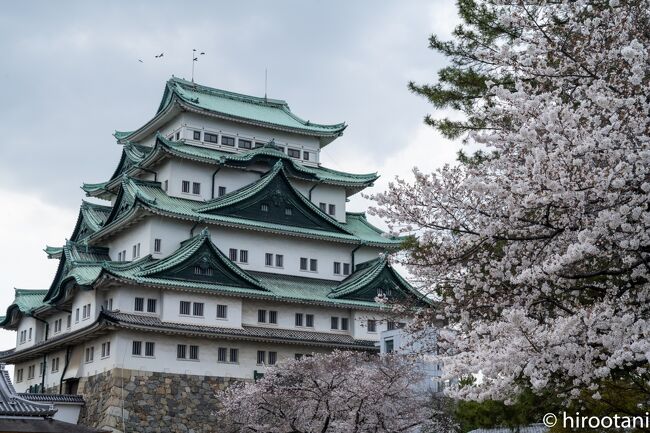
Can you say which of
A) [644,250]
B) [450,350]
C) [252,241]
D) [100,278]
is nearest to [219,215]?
[252,241]

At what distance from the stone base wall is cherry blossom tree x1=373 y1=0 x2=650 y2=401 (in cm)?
2875

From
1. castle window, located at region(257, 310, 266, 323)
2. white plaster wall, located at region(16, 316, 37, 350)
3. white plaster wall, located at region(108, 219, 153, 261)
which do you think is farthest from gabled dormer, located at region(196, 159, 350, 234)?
white plaster wall, located at region(16, 316, 37, 350)

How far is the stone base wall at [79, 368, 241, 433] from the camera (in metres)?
40.0

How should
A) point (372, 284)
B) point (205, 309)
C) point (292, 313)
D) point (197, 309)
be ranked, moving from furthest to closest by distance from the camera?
point (372, 284) → point (292, 313) → point (205, 309) → point (197, 309)

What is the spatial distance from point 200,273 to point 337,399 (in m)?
14.9

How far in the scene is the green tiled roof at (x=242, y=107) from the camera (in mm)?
53412

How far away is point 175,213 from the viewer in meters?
45.9

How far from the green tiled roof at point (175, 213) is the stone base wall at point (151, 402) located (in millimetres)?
8870

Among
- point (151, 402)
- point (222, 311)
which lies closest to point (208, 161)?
point (222, 311)

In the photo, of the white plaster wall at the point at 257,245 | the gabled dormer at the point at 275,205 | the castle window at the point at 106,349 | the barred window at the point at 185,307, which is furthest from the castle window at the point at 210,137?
the castle window at the point at 106,349

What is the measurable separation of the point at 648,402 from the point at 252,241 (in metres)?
37.8

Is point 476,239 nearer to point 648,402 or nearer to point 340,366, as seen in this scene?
point 648,402

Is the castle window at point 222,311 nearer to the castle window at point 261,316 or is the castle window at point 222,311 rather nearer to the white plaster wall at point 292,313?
the white plaster wall at point 292,313

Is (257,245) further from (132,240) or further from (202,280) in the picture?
(132,240)
